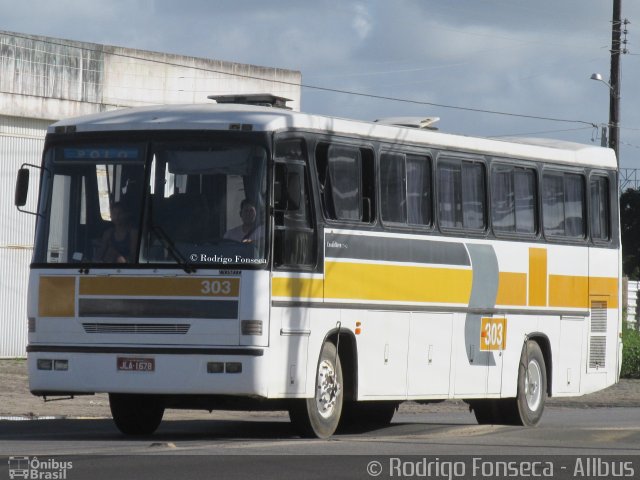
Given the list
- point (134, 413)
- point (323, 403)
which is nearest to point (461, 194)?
point (323, 403)

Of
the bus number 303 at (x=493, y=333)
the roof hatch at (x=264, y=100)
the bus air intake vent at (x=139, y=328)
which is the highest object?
the roof hatch at (x=264, y=100)

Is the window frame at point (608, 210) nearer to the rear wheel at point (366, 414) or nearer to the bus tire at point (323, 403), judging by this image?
the rear wheel at point (366, 414)

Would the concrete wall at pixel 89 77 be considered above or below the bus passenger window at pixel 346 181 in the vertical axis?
above

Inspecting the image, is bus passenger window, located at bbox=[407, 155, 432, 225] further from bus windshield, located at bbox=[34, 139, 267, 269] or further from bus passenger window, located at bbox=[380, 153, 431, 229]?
bus windshield, located at bbox=[34, 139, 267, 269]

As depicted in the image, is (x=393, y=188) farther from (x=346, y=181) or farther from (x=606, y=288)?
(x=606, y=288)

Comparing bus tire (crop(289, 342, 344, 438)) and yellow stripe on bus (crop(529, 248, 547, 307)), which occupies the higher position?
yellow stripe on bus (crop(529, 248, 547, 307))

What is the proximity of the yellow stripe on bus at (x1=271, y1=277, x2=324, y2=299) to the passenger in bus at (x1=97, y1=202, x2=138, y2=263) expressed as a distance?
1.48m

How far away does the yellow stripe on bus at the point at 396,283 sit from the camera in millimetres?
16750

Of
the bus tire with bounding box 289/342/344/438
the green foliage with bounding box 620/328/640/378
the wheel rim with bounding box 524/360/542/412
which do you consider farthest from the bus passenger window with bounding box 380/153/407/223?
the green foliage with bounding box 620/328/640/378

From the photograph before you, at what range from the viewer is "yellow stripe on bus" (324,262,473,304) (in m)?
16.8

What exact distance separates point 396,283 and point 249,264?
8.45 feet

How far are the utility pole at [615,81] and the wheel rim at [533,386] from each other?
21.0 meters

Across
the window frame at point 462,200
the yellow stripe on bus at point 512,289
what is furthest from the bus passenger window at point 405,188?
the yellow stripe on bus at point 512,289
